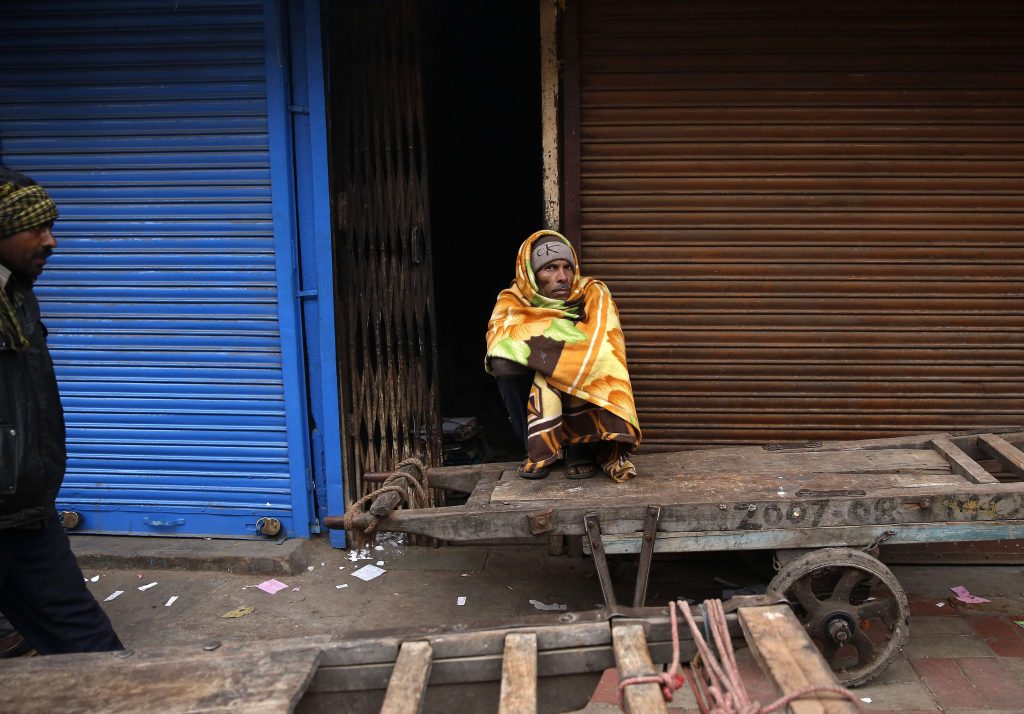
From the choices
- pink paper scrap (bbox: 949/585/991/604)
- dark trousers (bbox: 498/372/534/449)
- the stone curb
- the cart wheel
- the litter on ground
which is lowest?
the litter on ground

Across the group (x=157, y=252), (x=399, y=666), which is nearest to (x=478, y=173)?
(x=157, y=252)

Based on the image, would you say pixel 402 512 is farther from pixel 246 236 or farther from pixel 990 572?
pixel 990 572

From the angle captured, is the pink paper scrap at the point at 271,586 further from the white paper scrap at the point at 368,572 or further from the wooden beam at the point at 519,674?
the wooden beam at the point at 519,674

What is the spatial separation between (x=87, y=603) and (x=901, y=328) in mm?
4316

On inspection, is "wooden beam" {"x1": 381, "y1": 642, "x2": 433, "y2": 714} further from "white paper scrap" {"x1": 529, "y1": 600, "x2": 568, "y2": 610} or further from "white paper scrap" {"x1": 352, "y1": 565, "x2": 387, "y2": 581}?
"white paper scrap" {"x1": 352, "y1": 565, "x2": 387, "y2": 581}

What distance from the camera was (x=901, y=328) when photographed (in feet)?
14.7

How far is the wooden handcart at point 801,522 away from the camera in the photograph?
328 centimetres

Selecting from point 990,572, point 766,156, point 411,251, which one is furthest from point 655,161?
point 990,572

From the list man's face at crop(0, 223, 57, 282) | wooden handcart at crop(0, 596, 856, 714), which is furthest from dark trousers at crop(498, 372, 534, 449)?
man's face at crop(0, 223, 57, 282)

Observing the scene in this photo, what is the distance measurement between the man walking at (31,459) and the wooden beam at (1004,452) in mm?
4069

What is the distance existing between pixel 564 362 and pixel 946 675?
2.16 meters

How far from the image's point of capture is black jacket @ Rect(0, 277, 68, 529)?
2.81 m

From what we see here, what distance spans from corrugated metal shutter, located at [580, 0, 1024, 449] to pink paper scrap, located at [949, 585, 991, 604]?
91cm

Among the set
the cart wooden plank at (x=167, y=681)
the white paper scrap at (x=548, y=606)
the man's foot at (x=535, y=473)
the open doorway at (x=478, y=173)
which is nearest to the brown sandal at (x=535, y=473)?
the man's foot at (x=535, y=473)
